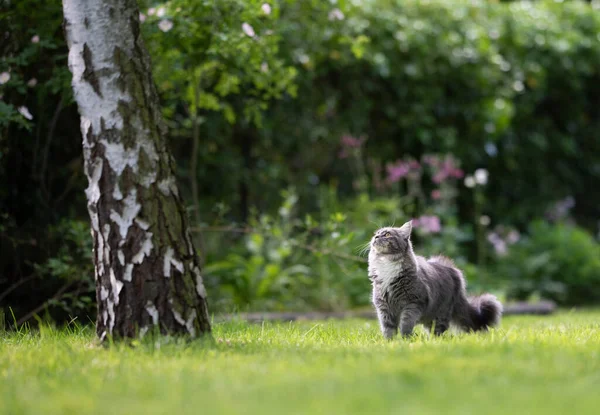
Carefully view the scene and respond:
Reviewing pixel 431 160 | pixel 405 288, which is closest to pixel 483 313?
pixel 405 288

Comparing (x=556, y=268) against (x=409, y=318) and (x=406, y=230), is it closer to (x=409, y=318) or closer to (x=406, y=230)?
(x=406, y=230)

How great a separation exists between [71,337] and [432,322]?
2.05 meters

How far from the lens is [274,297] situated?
6.85 meters

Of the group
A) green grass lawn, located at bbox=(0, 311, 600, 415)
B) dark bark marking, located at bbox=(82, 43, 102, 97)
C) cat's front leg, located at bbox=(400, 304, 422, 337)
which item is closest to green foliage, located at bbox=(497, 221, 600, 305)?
cat's front leg, located at bbox=(400, 304, 422, 337)

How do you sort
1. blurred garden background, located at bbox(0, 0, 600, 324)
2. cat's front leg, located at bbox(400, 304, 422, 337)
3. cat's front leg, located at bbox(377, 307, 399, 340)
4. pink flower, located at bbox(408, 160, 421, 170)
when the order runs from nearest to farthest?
cat's front leg, located at bbox(400, 304, 422, 337)
cat's front leg, located at bbox(377, 307, 399, 340)
blurred garden background, located at bbox(0, 0, 600, 324)
pink flower, located at bbox(408, 160, 421, 170)

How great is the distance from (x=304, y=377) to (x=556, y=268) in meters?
6.26

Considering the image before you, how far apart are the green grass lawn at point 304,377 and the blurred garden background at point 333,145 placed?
183 centimetres

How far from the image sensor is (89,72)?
339cm

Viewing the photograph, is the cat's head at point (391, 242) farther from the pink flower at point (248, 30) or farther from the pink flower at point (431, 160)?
the pink flower at point (431, 160)

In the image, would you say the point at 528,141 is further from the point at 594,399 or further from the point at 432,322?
the point at 594,399

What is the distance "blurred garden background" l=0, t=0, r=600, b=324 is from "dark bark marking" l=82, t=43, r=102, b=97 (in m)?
1.33

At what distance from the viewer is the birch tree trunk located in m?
3.30

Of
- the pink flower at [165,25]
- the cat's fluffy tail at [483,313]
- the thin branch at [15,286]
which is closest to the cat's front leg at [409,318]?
the cat's fluffy tail at [483,313]

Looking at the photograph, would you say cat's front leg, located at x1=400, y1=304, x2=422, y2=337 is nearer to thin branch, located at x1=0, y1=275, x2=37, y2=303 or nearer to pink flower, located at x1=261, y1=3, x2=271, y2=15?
pink flower, located at x1=261, y1=3, x2=271, y2=15
